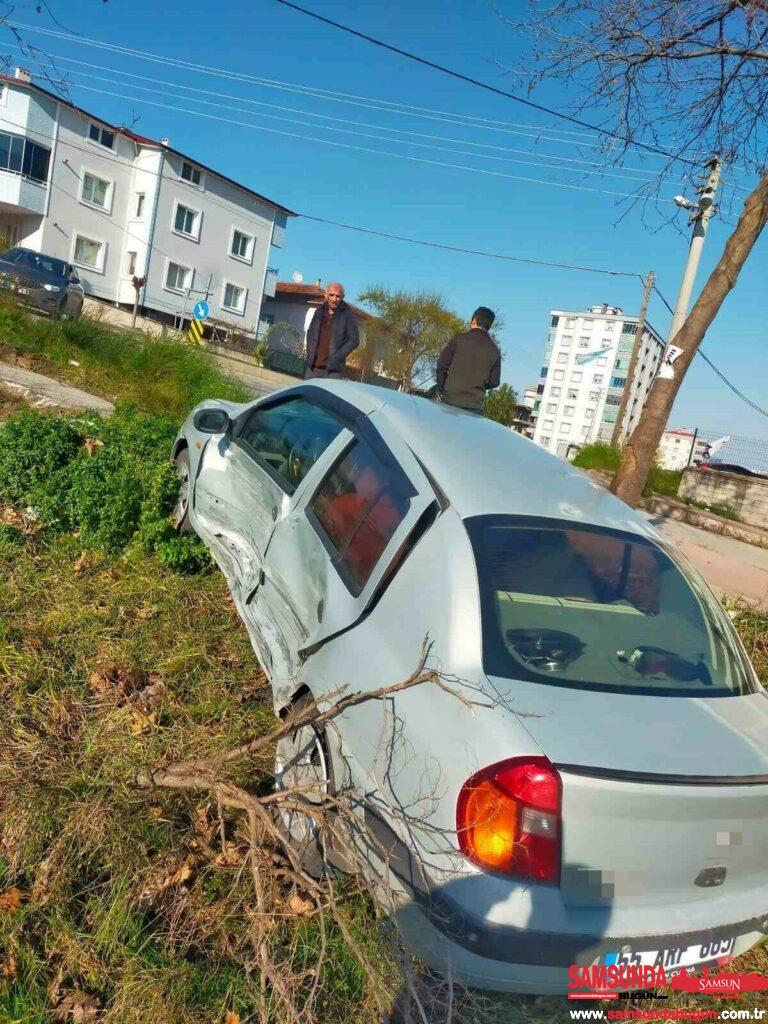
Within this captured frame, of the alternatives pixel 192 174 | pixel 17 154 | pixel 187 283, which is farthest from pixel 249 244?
pixel 17 154

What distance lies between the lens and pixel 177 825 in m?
2.86

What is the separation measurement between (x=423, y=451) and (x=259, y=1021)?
1.96m

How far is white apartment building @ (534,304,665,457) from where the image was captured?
104 meters

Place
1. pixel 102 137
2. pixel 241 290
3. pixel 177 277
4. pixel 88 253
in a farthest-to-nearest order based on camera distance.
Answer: pixel 241 290 < pixel 177 277 < pixel 88 253 < pixel 102 137

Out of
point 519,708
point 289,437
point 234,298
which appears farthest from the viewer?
point 234,298

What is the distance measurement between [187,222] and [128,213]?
2.93 meters

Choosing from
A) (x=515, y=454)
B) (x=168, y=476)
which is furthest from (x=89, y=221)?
(x=515, y=454)

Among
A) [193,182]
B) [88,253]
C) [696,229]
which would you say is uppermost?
[193,182]

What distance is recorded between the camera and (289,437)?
4.13m

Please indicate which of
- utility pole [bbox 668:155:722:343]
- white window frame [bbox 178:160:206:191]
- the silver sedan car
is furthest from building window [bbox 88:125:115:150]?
the silver sedan car

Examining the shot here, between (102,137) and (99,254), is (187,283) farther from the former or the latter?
(102,137)

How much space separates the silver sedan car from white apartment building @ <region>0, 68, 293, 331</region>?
114ft

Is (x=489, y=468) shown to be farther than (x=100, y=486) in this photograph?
No

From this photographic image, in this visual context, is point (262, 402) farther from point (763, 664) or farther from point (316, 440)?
point (763, 664)
